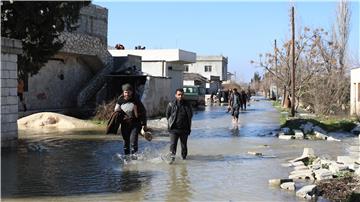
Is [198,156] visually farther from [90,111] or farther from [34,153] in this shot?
[90,111]

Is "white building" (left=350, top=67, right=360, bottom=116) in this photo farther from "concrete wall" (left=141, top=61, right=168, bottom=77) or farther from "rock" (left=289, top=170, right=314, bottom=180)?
"rock" (left=289, top=170, right=314, bottom=180)

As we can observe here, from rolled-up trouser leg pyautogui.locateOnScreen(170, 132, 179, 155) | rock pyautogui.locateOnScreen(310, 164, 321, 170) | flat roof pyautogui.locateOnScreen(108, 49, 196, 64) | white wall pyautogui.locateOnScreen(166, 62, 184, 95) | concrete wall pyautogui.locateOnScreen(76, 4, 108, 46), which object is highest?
concrete wall pyautogui.locateOnScreen(76, 4, 108, 46)

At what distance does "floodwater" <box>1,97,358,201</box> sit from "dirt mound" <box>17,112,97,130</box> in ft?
13.2

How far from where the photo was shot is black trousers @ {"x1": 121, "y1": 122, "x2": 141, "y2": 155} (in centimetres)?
1223

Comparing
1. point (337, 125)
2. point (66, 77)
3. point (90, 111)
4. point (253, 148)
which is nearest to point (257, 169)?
point (253, 148)

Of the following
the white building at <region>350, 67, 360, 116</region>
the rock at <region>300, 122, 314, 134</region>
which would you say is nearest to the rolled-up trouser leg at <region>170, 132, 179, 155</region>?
the rock at <region>300, 122, 314, 134</region>

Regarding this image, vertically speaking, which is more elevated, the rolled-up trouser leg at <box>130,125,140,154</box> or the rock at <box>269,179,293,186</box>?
the rolled-up trouser leg at <box>130,125,140,154</box>

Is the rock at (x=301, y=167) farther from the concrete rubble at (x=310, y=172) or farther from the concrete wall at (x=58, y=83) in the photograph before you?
the concrete wall at (x=58, y=83)

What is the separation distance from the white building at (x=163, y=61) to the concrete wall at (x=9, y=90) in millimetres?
30282

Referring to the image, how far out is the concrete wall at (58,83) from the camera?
96.3 ft

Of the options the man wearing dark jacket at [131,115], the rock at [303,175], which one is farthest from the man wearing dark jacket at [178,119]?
the rock at [303,175]

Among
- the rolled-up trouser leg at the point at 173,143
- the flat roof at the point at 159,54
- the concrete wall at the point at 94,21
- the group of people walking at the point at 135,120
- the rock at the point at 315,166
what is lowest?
the rock at the point at 315,166

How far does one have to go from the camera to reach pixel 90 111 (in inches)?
1180

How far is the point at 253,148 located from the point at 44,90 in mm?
17442
